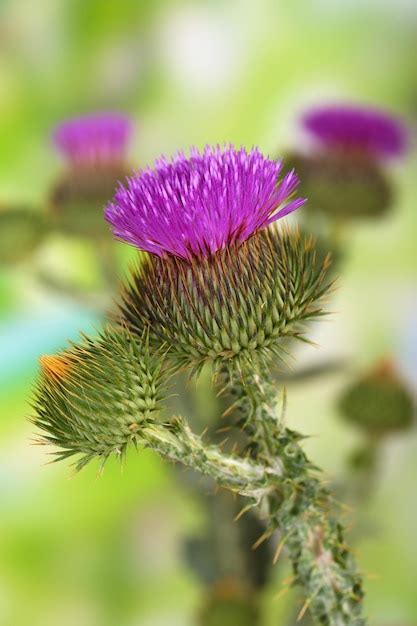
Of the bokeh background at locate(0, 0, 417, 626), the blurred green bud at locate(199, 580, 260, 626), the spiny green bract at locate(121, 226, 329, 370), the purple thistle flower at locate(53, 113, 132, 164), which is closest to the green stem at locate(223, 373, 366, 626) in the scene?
the spiny green bract at locate(121, 226, 329, 370)

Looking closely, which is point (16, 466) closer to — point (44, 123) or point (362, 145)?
point (44, 123)

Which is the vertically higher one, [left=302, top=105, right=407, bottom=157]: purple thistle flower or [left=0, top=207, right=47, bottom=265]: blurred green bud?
[left=302, top=105, right=407, bottom=157]: purple thistle flower

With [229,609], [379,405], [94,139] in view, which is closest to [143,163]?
[94,139]

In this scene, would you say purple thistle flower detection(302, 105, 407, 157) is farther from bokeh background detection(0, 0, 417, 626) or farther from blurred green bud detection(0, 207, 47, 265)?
bokeh background detection(0, 0, 417, 626)

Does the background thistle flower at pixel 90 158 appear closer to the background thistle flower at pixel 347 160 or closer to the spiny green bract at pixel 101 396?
the background thistle flower at pixel 347 160

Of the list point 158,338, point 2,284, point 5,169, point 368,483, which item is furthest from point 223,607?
point 5,169

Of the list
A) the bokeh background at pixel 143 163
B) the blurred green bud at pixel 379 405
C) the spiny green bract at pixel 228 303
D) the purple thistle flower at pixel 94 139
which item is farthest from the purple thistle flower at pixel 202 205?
the bokeh background at pixel 143 163
